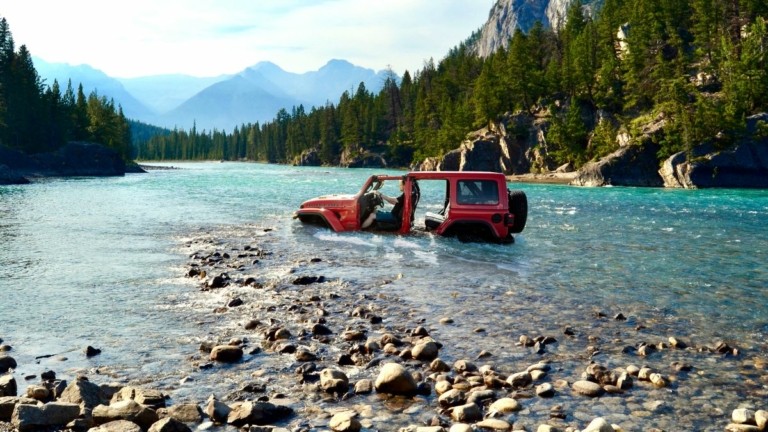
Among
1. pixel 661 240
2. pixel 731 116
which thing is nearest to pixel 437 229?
pixel 661 240

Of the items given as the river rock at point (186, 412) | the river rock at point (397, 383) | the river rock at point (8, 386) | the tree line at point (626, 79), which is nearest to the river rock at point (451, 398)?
the river rock at point (397, 383)

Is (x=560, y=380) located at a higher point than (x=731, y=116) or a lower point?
lower

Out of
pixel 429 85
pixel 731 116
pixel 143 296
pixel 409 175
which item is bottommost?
pixel 143 296

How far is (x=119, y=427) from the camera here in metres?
4.89

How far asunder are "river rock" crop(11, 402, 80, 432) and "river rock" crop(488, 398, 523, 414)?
414 cm

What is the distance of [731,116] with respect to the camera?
61.8 meters

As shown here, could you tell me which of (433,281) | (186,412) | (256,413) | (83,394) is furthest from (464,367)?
(433,281)

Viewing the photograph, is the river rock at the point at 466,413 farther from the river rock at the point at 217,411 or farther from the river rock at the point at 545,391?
the river rock at the point at 217,411

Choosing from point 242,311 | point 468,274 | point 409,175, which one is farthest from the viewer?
point 409,175

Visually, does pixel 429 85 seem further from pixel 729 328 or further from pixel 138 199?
pixel 729 328

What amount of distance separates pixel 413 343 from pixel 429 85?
14434cm

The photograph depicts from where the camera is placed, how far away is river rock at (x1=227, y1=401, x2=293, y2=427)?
5375 mm

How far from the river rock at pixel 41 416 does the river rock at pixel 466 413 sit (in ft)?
12.1

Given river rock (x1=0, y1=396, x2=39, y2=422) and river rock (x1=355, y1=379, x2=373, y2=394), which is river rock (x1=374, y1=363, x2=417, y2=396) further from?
river rock (x1=0, y1=396, x2=39, y2=422)
